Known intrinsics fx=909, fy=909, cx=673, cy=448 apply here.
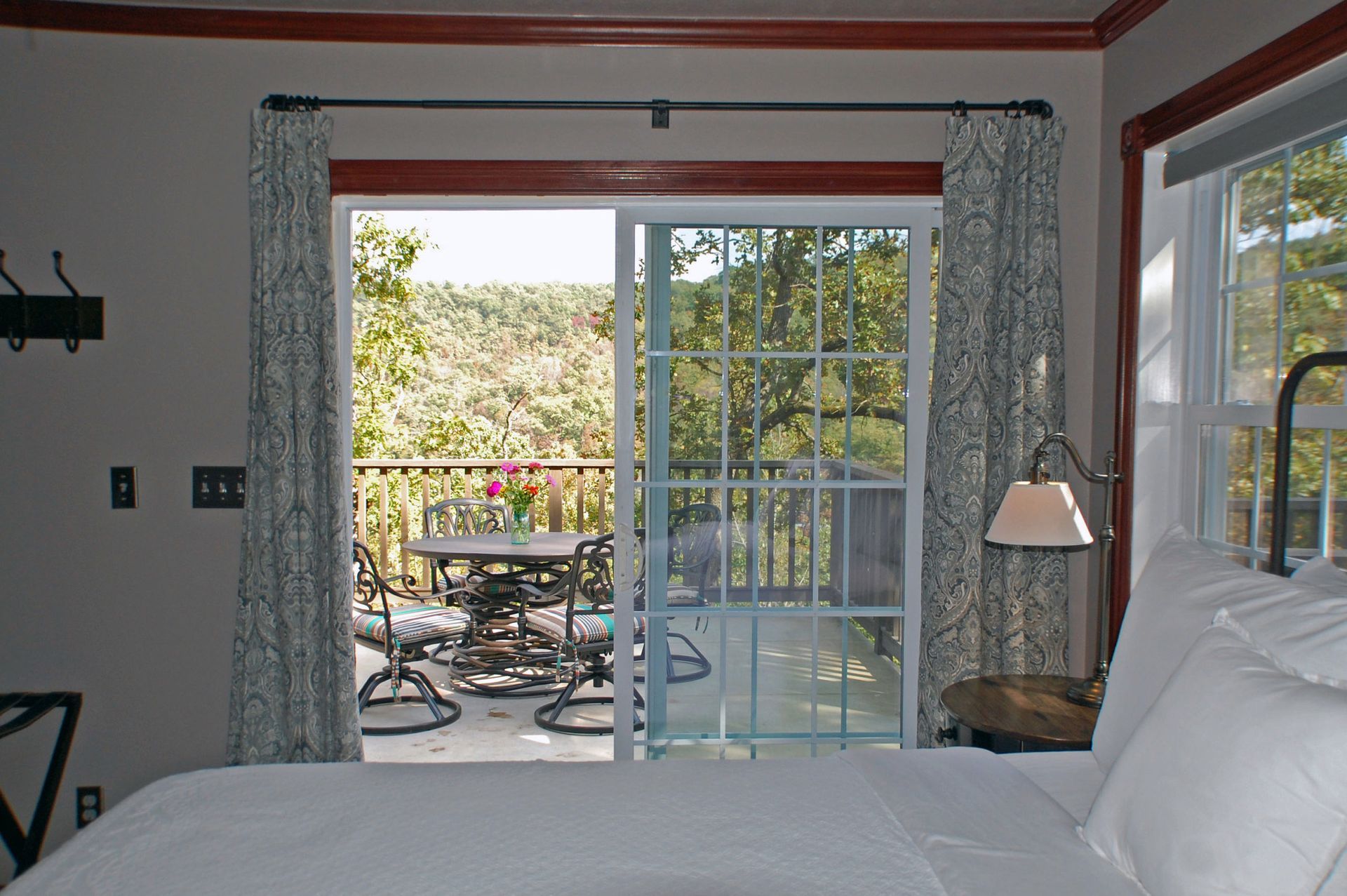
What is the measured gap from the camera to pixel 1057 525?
218 cm

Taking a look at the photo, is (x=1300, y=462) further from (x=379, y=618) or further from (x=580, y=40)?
(x=379, y=618)

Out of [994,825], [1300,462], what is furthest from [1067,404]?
[994,825]

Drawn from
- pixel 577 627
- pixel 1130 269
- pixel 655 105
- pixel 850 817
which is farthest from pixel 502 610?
pixel 850 817

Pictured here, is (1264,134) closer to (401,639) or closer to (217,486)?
(217,486)

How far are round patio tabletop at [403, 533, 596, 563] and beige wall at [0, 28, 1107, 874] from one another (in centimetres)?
166

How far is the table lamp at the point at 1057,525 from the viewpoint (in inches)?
85.7

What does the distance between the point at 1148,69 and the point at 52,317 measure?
334 centimetres

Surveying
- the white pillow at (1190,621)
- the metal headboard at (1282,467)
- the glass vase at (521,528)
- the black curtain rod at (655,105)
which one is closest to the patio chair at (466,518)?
the glass vase at (521,528)

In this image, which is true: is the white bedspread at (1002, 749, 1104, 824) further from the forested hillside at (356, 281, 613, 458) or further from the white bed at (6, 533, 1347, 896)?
the forested hillside at (356, 281, 613, 458)

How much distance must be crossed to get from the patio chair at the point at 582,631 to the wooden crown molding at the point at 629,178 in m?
1.49

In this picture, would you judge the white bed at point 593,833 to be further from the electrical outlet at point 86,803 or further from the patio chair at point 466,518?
the patio chair at point 466,518

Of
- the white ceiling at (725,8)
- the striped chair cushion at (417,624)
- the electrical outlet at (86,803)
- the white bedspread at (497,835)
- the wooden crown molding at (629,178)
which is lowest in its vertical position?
the electrical outlet at (86,803)

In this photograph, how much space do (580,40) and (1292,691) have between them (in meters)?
2.51

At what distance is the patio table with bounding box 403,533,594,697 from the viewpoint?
4.46 m
